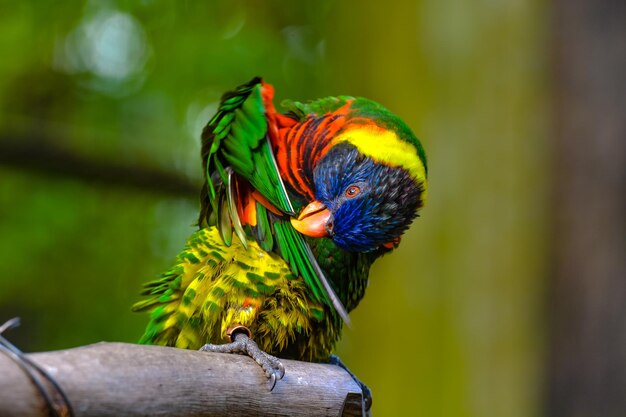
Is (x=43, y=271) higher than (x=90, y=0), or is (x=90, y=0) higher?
(x=90, y=0)

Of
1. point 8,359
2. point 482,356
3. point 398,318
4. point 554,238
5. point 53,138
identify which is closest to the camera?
point 8,359

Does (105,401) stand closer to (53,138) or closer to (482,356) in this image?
(482,356)

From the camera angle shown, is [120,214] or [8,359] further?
[120,214]

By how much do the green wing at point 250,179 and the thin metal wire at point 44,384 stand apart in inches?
31.8

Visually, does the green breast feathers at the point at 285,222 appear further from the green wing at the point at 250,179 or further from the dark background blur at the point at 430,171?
the dark background blur at the point at 430,171

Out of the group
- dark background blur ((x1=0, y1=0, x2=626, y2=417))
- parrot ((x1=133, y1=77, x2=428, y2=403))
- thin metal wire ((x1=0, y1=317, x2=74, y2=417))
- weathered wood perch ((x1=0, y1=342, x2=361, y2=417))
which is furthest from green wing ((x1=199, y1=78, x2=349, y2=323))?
dark background blur ((x1=0, y1=0, x2=626, y2=417))

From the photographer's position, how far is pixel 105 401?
43.2 inches

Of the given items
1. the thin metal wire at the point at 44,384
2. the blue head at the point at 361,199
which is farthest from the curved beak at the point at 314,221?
the thin metal wire at the point at 44,384

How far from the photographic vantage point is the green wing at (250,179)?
181 cm

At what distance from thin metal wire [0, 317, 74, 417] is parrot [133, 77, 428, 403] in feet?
2.21

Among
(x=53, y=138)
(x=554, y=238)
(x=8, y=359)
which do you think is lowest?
(x=8, y=359)

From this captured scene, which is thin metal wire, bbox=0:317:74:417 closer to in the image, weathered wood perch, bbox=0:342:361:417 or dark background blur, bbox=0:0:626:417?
weathered wood perch, bbox=0:342:361:417

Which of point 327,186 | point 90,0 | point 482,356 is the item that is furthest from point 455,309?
point 90,0

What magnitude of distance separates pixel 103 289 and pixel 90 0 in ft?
5.10
